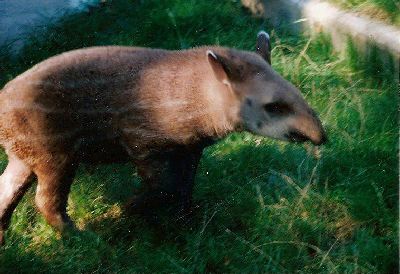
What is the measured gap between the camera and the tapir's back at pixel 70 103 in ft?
11.8

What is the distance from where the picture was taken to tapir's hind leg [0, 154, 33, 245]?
391cm

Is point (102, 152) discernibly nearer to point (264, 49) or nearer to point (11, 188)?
point (11, 188)

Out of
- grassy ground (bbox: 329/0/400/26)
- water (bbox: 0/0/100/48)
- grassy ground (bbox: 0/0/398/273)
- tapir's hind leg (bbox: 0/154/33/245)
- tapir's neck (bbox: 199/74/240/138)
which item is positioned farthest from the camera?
water (bbox: 0/0/100/48)

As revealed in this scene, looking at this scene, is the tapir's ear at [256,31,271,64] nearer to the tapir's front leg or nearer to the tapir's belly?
the tapir's front leg

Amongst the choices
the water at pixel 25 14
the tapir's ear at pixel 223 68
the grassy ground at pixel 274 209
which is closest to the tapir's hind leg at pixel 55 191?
the grassy ground at pixel 274 209

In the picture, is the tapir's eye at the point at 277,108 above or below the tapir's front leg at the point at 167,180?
above

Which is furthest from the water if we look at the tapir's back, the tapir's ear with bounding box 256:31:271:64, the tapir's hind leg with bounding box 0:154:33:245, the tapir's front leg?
the tapir's ear with bounding box 256:31:271:64

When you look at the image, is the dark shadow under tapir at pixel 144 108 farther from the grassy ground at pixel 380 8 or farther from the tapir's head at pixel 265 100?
the grassy ground at pixel 380 8

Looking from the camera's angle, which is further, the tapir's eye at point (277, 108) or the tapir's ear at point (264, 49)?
the tapir's ear at point (264, 49)

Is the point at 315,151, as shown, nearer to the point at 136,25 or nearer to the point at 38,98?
the point at 38,98

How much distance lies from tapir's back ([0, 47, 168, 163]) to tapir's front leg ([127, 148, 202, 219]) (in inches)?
10.4

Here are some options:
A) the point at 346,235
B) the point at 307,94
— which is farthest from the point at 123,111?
the point at 307,94

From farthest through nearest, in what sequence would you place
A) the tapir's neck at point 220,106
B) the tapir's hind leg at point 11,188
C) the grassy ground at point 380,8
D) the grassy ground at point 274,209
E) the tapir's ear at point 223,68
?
1. the grassy ground at point 380,8
2. the tapir's hind leg at point 11,188
3. the grassy ground at point 274,209
4. the tapir's neck at point 220,106
5. the tapir's ear at point 223,68

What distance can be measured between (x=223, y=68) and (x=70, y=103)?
0.90 metres
